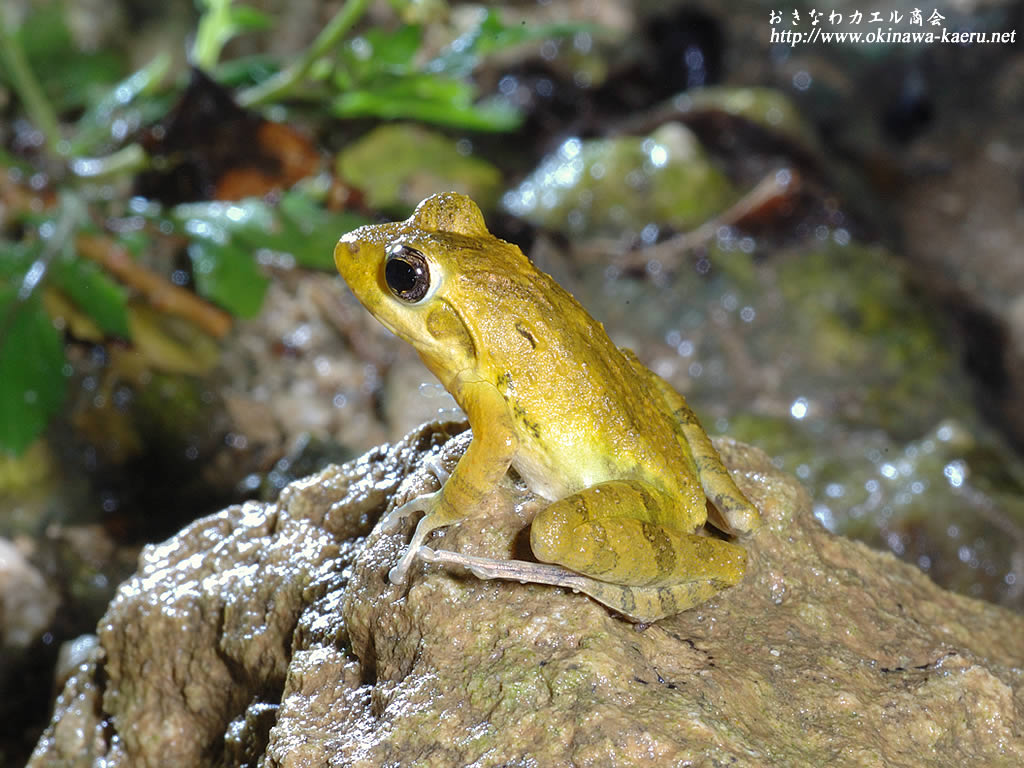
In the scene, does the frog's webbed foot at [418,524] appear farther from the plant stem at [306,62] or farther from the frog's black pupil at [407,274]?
the plant stem at [306,62]

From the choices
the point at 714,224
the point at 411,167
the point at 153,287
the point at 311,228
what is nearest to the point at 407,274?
the point at 311,228

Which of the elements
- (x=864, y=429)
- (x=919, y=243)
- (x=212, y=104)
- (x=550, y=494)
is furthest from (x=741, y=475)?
(x=919, y=243)

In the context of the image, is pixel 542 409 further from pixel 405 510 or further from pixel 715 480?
pixel 715 480

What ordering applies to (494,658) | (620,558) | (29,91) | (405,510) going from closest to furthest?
(494,658) < (620,558) < (405,510) < (29,91)

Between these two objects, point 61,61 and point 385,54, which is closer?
point 385,54

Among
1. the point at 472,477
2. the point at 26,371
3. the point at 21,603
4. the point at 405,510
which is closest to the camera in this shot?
the point at 472,477

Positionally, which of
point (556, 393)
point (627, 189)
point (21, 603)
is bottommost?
point (627, 189)

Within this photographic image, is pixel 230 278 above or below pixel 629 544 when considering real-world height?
below
